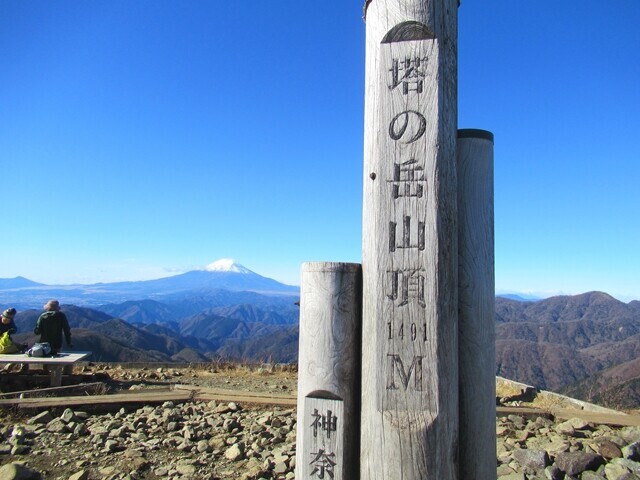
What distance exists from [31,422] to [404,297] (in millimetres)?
5780

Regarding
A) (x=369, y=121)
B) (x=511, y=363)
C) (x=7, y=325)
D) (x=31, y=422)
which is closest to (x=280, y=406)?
(x=31, y=422)

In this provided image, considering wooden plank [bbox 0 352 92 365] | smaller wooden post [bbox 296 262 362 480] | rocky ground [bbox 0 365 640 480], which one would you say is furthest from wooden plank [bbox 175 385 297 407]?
smaller wooden post [bbox 296 262 362 480]

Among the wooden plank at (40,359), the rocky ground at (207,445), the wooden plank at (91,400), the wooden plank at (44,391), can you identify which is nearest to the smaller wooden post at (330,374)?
the rocky ground at (207,445)

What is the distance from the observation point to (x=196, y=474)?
478 centimetres

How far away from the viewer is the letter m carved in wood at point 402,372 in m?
2.62

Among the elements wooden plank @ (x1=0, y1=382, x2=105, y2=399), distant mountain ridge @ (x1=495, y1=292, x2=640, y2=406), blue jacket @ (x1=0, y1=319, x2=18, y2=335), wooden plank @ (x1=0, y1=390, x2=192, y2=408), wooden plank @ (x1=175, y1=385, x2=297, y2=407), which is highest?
blue jacket @ (x1=0, y1=319, x2=18, y2=335)

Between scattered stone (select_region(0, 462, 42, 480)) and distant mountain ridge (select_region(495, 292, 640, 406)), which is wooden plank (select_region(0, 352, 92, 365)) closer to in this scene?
scattered stone (select_region(0, 462, 42, 480))

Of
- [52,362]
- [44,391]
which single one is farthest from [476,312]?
[52,362]

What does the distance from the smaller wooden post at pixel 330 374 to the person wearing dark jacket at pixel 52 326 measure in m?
8.95

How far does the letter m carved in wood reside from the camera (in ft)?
8.61

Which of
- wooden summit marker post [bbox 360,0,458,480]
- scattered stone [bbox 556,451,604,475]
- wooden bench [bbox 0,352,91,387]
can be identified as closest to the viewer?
wooden summit marker post [bbox 360,0,458,480]

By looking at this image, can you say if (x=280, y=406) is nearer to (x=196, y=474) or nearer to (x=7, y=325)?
(x=196, y=474)

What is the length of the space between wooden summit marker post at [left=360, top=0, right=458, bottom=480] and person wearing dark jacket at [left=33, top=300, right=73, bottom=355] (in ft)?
30.7

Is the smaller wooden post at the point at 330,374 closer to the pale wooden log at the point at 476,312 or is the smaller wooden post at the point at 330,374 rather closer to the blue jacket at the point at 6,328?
the pale wooden log at the point at 476,312
